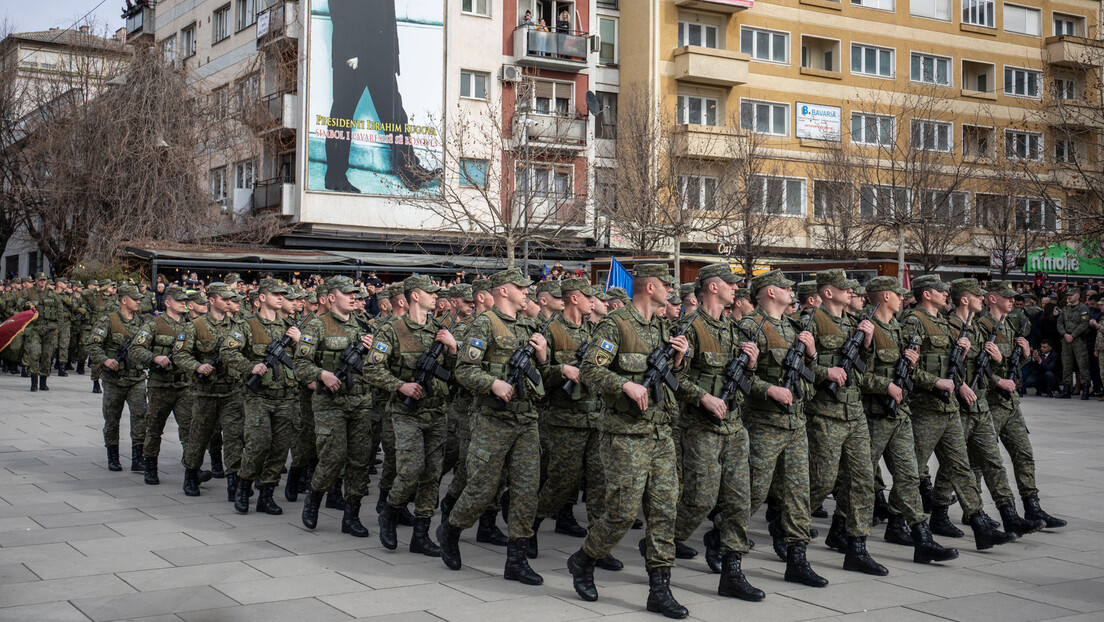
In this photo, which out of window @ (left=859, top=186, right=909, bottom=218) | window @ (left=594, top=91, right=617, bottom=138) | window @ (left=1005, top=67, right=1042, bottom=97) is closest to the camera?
window @ (left=859, top=186, right=909, bottom=218)

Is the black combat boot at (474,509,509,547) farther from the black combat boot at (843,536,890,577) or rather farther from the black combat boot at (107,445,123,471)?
the black combat boot at (107,445,123,471)

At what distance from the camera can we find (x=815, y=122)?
133 feet

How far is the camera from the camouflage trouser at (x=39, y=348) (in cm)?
2199


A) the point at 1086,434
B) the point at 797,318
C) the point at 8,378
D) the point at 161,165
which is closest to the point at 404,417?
the point at 797,318

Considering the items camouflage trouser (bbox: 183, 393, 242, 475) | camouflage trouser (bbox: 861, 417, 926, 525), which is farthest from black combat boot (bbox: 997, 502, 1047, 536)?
camouflage trouser (bbox: 183, 393, 242, 475)

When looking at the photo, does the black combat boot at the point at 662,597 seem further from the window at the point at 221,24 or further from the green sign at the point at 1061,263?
the window at the point at 221,24

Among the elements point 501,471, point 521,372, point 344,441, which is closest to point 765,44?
point 344,441

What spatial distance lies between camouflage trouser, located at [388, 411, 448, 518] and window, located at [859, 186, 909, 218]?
24.4 metres

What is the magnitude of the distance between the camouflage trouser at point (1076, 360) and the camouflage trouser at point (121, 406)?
18250 mm

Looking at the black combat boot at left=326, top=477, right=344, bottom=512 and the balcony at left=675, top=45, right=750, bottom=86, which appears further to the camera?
the balcony at left=675, top=45, right=750, bottom=86

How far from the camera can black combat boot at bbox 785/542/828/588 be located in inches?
288

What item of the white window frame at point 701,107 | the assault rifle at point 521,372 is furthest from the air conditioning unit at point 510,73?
the assault rifle at point 521,372

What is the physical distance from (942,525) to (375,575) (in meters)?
4.72

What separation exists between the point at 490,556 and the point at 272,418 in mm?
2946
